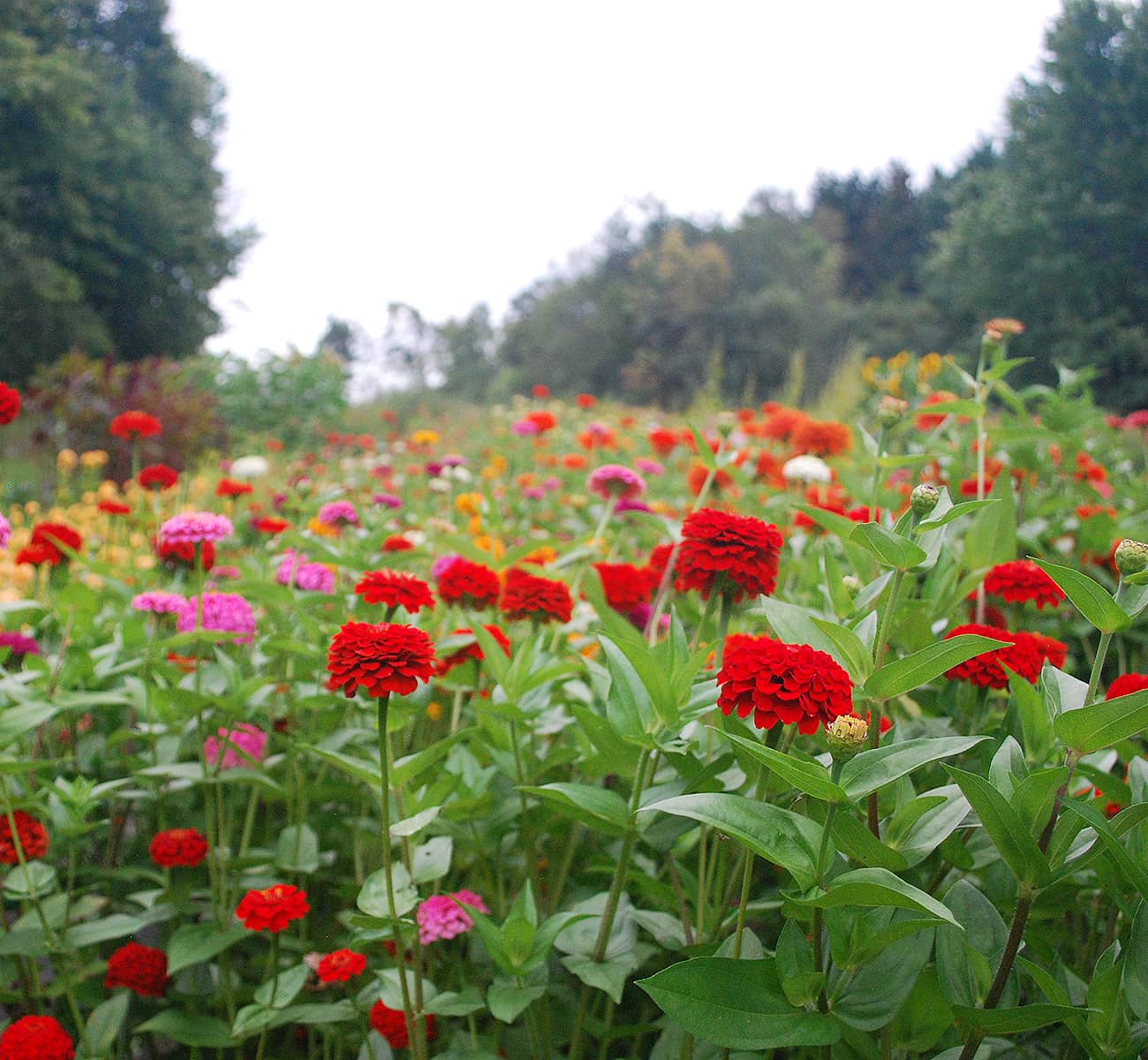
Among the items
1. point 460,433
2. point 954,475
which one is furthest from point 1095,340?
point 954,475

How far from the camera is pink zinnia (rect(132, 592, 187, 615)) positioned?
1.52m

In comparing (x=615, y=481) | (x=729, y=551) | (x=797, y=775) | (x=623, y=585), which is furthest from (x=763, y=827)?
Result: (x=615, y=481)

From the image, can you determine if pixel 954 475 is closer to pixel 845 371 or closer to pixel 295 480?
pixel 295 480

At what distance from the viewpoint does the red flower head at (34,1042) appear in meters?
1.10

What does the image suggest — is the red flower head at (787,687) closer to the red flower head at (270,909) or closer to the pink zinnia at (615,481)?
the red flower head at (270,909)

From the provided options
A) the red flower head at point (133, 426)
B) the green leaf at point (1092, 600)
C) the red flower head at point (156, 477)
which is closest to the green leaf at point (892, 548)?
the green leaf at point (1092, 600)

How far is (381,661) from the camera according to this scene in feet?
3.01

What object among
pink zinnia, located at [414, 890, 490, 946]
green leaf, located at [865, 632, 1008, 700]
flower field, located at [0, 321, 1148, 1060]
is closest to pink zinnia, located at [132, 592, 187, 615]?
flower field, located at [0, 321, 1148, 1060]

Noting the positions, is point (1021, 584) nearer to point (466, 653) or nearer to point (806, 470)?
point (466, 653)

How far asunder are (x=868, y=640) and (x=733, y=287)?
2248cm

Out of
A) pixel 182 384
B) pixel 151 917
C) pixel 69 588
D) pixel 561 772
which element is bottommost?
pixel 151 917

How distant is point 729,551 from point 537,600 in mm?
348

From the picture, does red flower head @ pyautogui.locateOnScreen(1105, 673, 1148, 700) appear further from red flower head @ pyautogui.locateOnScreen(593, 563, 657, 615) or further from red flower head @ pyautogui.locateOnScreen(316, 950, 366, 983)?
red flower head @ pyautogui.locateOnScreen(316, 950, 366, 983)

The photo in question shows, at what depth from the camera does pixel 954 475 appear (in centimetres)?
209
